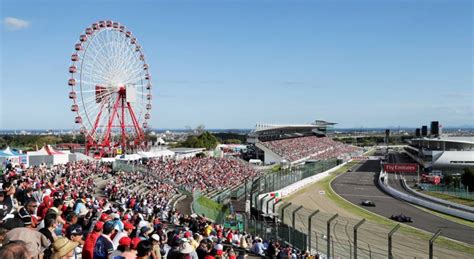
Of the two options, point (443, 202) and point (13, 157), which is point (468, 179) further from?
point (13, 157)

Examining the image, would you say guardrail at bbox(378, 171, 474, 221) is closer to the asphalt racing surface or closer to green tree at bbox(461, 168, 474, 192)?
the asphalt racing surface

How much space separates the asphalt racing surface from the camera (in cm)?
3163

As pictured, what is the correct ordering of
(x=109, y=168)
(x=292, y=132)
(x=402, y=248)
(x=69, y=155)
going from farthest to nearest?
(x=292, y=132) < (x=69, y=155) < (x=109, y=168) < (x=402, y=248)

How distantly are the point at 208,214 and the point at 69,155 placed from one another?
17.6 metres

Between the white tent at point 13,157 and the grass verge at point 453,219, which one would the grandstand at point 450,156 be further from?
the white tent at point 13,157

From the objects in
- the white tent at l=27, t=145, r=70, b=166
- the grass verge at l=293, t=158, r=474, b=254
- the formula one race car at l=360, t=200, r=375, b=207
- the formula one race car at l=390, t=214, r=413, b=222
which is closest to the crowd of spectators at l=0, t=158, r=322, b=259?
the grass verge at l=293, t=158, r=474, b=254

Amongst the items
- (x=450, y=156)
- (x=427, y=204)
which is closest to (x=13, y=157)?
(x=427, y=204)

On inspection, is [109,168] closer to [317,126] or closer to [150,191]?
[150,191]

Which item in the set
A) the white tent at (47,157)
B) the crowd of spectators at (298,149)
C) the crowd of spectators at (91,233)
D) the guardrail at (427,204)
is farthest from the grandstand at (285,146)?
the crowd of spectators at (91,233)

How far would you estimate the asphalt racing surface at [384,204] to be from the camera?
104 ft

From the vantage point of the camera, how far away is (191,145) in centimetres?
10881

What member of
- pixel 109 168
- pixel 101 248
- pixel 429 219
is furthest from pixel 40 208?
pixel 429 219

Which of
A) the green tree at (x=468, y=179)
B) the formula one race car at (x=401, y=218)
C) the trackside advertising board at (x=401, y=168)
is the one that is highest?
the green tree at (x=468, y=179)

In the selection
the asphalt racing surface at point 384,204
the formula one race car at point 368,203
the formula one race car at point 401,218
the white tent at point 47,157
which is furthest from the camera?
the formula one race car at point 368,203
